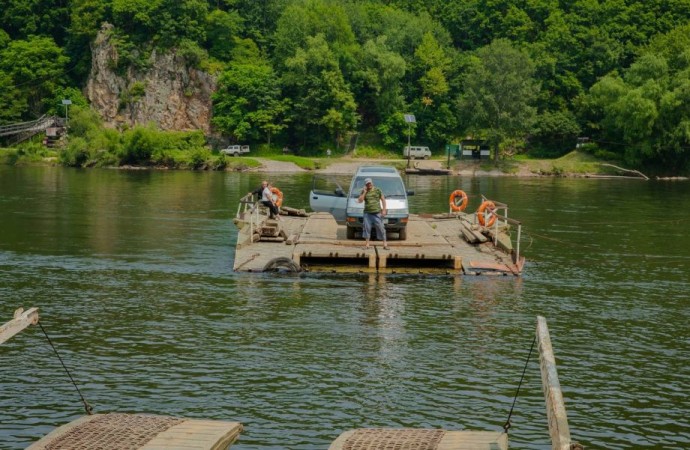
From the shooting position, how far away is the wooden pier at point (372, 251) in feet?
107

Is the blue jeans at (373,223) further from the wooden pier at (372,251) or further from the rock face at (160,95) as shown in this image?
the rock face at (160,95)

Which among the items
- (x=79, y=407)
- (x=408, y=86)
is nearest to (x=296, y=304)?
(x=79, y=407)

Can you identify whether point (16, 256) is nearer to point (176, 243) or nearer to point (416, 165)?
point (176, 243)

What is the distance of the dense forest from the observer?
10606cm

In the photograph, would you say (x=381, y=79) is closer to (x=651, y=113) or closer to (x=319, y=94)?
(x=319, y=94)

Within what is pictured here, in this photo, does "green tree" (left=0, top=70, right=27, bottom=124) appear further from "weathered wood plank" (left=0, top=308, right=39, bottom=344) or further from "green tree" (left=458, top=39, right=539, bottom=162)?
"weathered wood plank" (left=0, top=308, right=39, bottom=344)

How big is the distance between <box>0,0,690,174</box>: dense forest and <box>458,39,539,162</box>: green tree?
Answer: 174 millimetres

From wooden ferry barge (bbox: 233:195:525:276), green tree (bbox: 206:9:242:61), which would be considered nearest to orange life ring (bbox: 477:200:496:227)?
wooden ferry barge (bbox: 233:195:525:276)

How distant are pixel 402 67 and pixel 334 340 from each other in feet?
325

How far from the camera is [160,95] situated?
12731 centimetres

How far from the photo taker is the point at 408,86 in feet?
409

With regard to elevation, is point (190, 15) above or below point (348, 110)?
above

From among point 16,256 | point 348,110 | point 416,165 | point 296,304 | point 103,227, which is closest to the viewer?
point 296,304

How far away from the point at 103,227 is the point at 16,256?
9.87m
